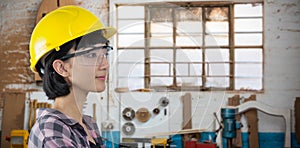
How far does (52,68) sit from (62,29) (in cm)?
10

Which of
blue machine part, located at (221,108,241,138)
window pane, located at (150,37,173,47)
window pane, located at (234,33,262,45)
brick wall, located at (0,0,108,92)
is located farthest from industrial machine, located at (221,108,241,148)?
window pane, located at (150,37,173,47)

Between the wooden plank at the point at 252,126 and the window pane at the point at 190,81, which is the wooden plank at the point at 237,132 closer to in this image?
the wooden plank at the point at 252,126

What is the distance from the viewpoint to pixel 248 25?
328 cm

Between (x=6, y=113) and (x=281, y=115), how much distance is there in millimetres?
2326

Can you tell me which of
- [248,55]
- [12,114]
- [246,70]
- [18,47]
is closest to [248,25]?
[248,55]

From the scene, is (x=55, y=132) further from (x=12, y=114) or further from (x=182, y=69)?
(x=12, y=114)

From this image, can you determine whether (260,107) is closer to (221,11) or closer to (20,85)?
(221,11)

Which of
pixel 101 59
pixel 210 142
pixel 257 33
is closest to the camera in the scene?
pixel 101 59

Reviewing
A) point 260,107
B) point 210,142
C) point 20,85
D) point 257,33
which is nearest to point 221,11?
point 257,33

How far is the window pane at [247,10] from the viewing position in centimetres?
327

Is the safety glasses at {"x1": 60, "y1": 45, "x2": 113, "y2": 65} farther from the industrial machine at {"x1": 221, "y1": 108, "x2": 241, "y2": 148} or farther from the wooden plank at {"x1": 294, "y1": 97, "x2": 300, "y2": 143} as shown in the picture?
the wooden plank at {"x1": 294, "y1": 97, "x2": 300, "y2": 143}

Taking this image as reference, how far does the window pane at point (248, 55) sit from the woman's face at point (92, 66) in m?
2.58

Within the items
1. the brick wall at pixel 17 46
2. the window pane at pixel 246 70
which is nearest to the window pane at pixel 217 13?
the window pane at pixel 246 70

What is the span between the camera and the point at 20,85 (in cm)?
342
